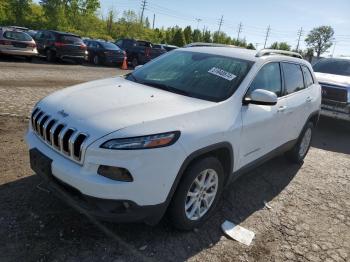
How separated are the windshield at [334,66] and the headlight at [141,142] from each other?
858cm

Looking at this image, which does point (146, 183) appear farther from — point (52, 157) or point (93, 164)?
point (52, 157)

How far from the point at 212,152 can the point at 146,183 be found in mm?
915

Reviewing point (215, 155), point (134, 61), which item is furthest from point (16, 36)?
point (215, 155)

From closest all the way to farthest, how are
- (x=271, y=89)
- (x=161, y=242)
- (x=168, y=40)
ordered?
1. (x=161, y=242)
2. (x=271, y=89)
3. (x=168, y=40)

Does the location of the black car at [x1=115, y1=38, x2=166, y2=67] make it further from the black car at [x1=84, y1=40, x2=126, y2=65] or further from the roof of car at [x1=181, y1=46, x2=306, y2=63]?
the roof of car at [x1=181, y1=46, x2=306, y2=63]

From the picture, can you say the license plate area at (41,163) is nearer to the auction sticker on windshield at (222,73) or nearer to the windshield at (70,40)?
the auction sticker on windshield at (222,73)

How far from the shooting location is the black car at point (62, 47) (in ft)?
61.4

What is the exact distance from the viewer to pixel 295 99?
16.6ft

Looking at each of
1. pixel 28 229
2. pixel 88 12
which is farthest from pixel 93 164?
pixel 88 12

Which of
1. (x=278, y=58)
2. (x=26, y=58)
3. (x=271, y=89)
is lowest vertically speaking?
(x=26, y=58)

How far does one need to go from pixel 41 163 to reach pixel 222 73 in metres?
2.10

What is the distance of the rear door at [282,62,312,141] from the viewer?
491cm

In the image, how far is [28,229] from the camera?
328 cm

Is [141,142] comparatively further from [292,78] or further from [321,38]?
[321,38]
